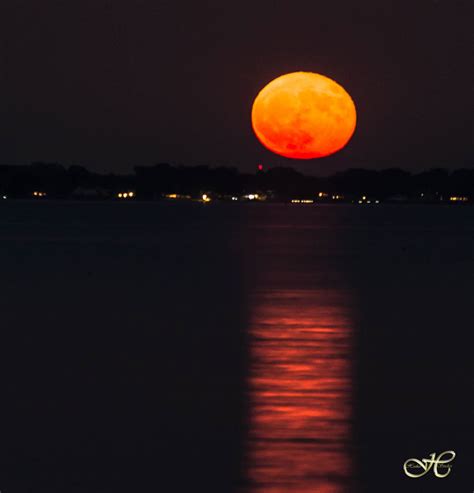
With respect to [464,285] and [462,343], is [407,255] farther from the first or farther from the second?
[462,343]

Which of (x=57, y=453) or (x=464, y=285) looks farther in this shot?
(x=464, y=285)

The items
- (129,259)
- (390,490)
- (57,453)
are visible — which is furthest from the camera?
(129,259)

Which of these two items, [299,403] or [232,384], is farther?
[232,384]

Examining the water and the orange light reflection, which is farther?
the water

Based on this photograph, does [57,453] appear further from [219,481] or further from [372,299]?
Answer: [372,299]

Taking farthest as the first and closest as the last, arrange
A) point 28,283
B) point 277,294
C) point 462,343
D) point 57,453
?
point 28,283, point 277,294, point 462,343, point 57,453

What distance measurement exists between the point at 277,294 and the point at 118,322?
28.0 ft

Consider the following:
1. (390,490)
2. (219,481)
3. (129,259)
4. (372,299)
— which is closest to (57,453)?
(219,481)

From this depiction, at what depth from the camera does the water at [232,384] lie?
11.1m

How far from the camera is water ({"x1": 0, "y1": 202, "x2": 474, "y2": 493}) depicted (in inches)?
436

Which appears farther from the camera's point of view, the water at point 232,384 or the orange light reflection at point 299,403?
the water at point 232,384

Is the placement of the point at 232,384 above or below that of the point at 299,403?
below

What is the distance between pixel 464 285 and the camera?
1363 inches

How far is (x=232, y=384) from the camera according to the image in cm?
1596
